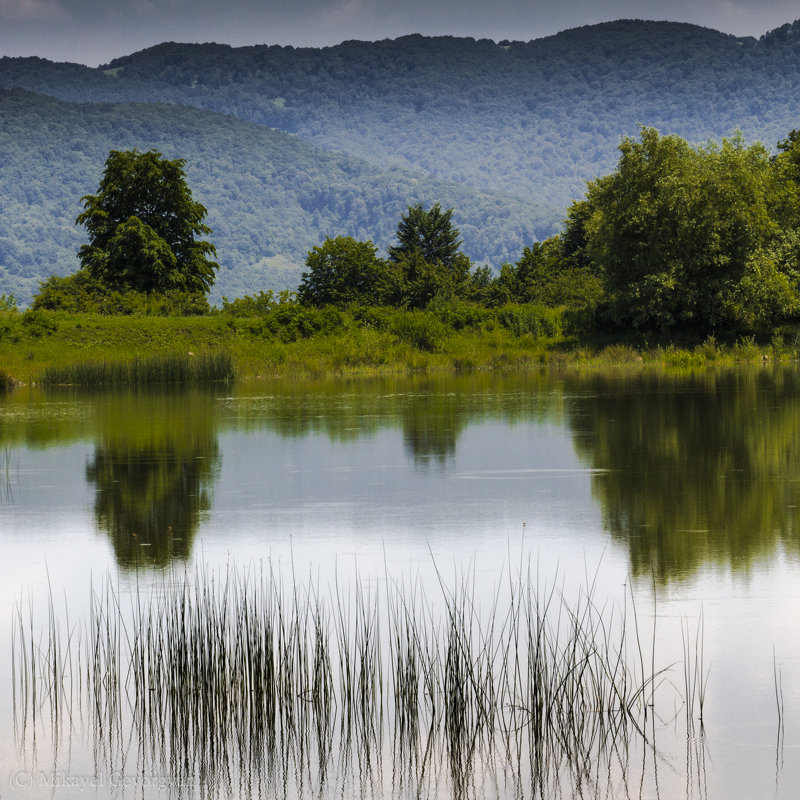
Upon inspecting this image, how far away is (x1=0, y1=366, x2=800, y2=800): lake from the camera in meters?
6.39

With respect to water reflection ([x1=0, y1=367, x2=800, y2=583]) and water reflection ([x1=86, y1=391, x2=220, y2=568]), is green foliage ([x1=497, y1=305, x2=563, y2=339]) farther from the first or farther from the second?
water reflection ([x1=86, y1=391, x2=220, y2=568])

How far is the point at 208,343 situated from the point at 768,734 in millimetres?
50308

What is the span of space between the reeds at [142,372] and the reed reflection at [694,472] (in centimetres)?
1961

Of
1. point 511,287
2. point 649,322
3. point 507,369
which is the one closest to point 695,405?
point 507,369

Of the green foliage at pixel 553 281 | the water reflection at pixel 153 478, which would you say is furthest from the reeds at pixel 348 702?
the green foliage at pixel 553 281

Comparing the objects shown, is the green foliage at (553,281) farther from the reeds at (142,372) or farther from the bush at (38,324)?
the bush at (38,324)

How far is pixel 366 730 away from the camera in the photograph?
21.9ft

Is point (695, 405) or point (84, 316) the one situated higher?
point (84, 316)

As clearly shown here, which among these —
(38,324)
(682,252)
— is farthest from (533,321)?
(38,324)

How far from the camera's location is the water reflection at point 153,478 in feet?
40.4

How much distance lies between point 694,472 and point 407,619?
1002 centimetres

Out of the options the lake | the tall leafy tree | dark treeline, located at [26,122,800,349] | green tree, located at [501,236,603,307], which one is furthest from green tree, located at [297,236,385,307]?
the lake

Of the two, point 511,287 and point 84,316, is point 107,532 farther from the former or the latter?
point 511,287

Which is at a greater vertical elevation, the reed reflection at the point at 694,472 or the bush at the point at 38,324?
the bush at the point at 38,324
